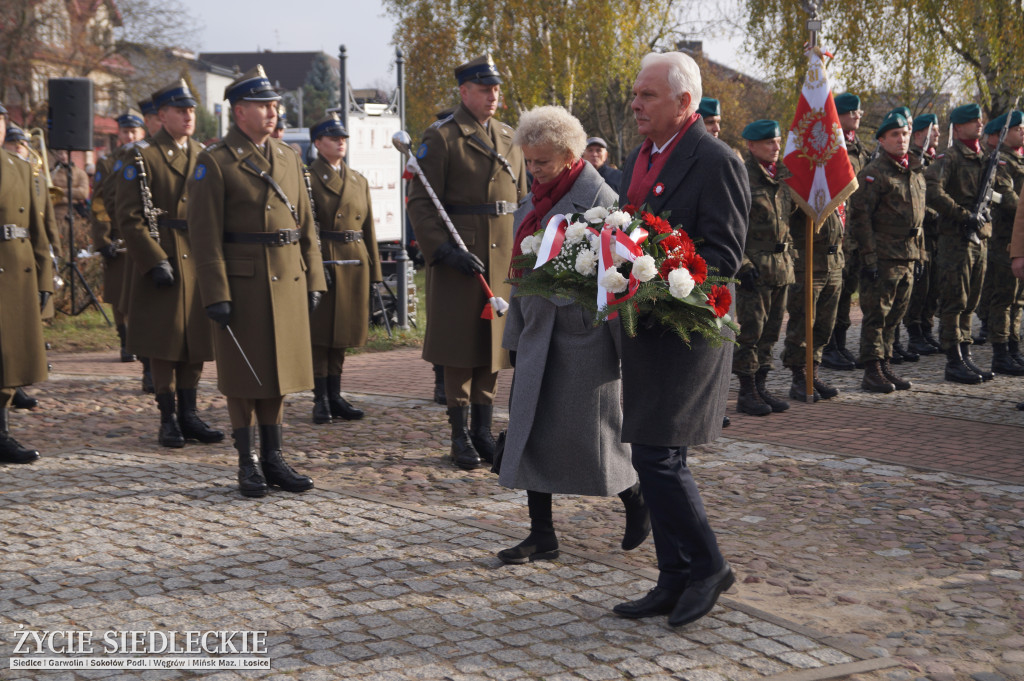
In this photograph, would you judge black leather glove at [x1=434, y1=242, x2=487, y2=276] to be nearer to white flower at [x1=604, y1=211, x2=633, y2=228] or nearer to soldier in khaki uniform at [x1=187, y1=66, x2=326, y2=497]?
soldier in khaki uniform at [x1=187, y1=66, x2=326, y2=497]

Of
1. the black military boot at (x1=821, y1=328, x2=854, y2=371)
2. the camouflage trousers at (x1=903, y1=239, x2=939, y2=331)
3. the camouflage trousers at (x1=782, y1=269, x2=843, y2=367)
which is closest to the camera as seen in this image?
the camouflage trousers at (x1=782, y1=269, x2=843, y2=367)

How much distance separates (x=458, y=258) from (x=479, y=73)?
1157mm

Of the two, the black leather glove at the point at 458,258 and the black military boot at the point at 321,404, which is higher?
the black leather glove at the point at 458,258

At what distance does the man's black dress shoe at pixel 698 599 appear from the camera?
4191 mm

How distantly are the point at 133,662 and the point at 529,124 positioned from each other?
2.70 meters

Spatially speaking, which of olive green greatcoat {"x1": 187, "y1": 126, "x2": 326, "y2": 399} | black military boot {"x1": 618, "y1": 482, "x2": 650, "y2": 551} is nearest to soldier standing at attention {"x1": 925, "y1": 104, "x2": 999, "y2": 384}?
black military boot {"x1": 618, "y1": 482, "x2": 650, "y2": 551}

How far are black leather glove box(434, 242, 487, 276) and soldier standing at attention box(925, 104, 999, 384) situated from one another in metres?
5.40

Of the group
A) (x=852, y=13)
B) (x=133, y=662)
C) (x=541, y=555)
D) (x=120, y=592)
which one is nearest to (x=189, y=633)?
(x=133, y=662)

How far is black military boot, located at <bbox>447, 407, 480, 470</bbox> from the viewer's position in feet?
22.8

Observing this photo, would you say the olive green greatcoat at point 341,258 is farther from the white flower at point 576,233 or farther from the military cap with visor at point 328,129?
the white flower at point 576,233

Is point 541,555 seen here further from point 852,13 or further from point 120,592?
point 852,13

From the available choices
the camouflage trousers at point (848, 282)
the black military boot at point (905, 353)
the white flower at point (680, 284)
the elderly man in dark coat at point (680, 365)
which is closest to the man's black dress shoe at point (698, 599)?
the elderly man in dark coat at point (680, 365)

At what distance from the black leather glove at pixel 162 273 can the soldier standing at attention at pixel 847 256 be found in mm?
5423

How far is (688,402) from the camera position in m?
4.22
